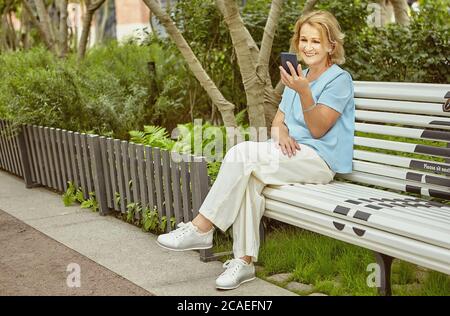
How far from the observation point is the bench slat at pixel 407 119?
4184 mm

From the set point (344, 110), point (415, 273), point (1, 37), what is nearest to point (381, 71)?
point (344, 110)

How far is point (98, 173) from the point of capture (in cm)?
600

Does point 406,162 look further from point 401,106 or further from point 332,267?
point 332,267

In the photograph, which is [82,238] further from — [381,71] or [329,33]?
[381,71]

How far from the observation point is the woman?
4.20 metres

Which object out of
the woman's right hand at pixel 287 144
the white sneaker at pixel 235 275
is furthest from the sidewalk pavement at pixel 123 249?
the woman's right hand at pixel 287 144

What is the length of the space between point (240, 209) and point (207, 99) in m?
4.54

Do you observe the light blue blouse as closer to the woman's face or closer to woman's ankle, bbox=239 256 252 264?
the woman's face

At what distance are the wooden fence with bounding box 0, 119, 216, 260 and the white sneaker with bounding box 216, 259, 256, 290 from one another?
48 cm

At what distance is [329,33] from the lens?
4449mm

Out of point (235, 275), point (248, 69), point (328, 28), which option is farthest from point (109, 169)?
point (328, 28)

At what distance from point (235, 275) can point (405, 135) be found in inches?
54.2

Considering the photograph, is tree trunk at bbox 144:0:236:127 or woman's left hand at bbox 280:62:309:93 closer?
woman's left hand at bbox 280:62:309:93

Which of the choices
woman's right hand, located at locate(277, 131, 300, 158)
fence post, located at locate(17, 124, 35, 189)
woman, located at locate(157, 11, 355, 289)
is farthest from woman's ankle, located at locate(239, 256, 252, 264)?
fence post, located at locate(17, 124, 35, 189)
